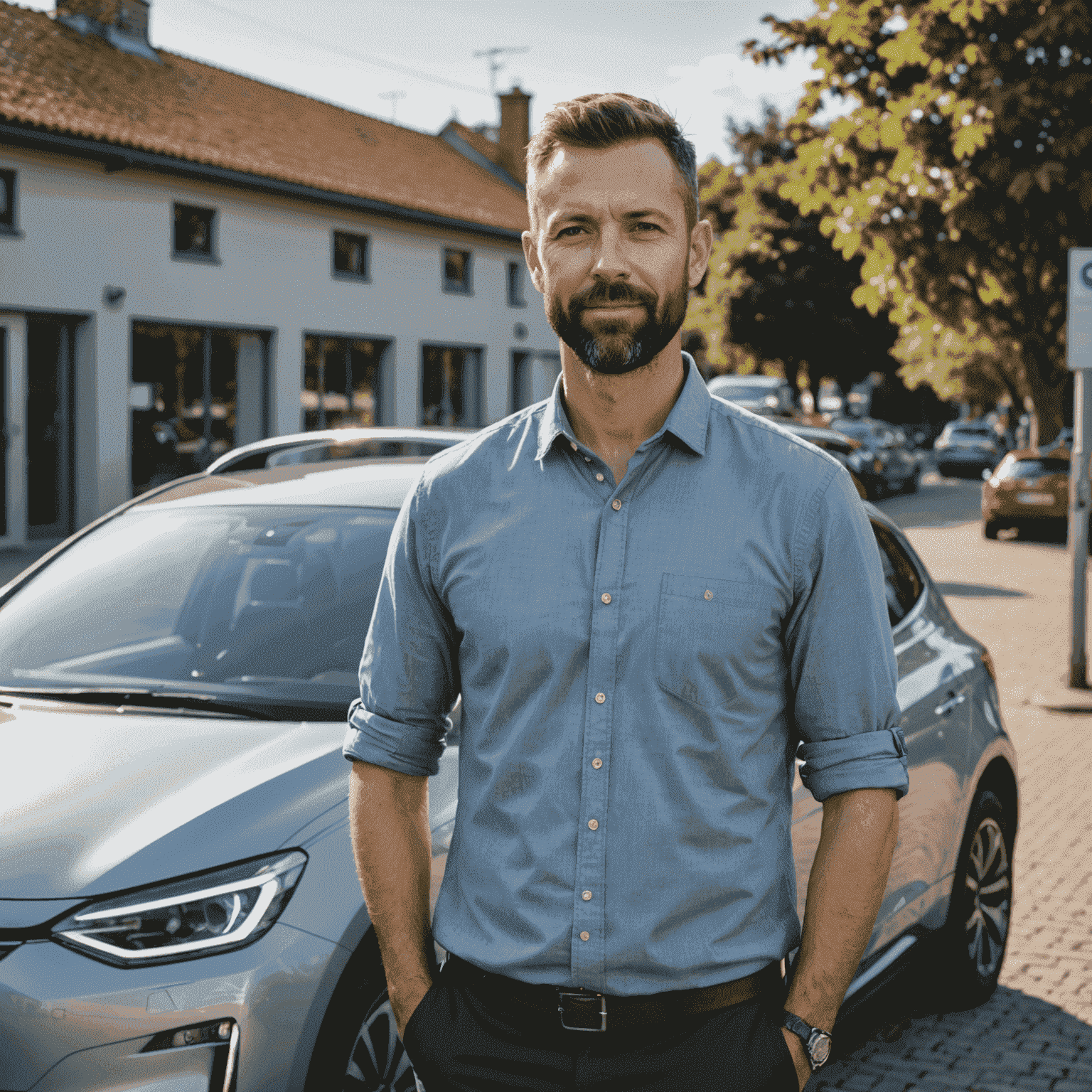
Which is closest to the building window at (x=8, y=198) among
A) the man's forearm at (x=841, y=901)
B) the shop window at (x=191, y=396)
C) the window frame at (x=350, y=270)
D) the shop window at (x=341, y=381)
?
the shop window at (x=191, y=396)

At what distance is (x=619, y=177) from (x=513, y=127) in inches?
1460

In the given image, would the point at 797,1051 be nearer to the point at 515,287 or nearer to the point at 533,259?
the point at 533,259

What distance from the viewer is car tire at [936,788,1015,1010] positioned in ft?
14.3

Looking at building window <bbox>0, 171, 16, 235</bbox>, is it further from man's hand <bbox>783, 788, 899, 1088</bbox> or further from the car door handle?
man's hand <bbox>783, 788, 899, 1088</bbox>

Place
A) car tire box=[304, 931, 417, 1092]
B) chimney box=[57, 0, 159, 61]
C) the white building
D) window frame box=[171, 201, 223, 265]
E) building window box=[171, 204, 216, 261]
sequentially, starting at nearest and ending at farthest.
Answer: car tire box=[304, 931, 417, 1092] < the white building < window frame box=[171, 201, 223, 265] < building window box=[171, 204, 216, 261] < chimney box=[57, 0, 159, 61]

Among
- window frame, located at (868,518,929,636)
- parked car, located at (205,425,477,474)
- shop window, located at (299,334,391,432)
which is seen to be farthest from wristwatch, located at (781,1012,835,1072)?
shop window, located at (299,334,391,432)

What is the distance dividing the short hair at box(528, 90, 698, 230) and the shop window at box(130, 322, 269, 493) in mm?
19896

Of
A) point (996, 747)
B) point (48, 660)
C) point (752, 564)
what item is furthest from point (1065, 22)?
point (752, 564)

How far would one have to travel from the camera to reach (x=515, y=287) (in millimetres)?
32250

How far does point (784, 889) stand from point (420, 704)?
59 cm

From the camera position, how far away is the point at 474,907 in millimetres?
2039

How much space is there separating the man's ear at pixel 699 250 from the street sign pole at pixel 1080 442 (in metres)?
7.42

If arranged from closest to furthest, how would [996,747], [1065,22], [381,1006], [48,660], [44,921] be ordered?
[44,921] < [381,1006] < [48,660] < [996,747] < [1065,22]

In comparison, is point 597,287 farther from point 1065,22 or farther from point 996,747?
point 1065,22
